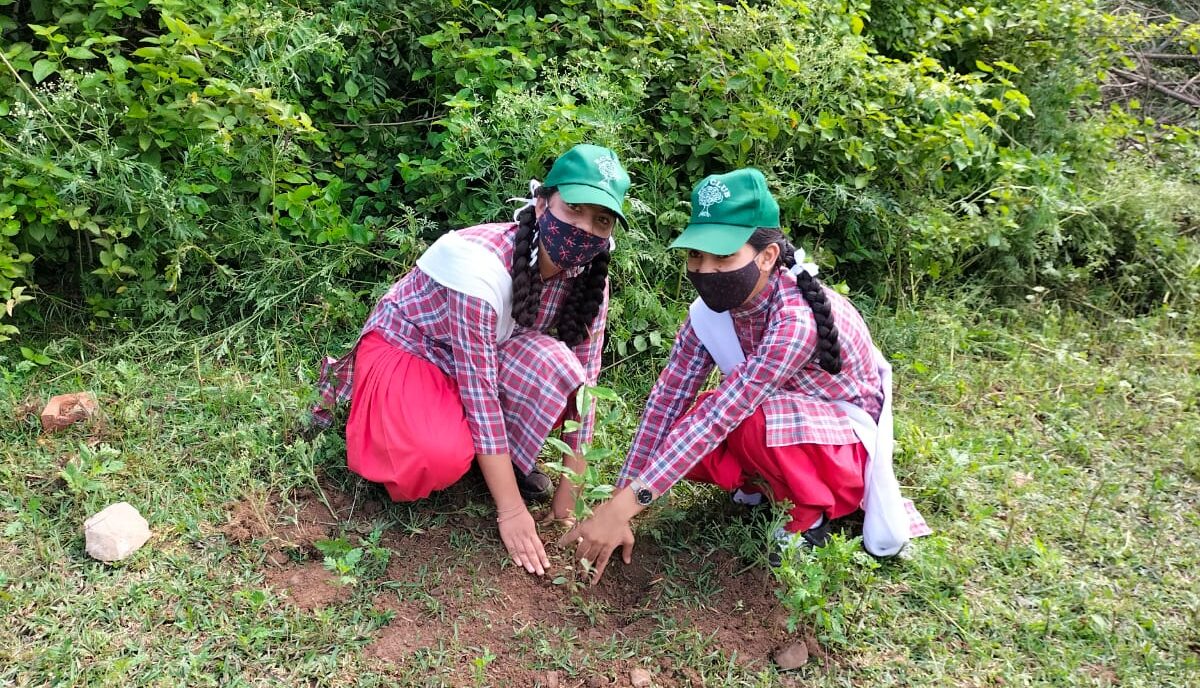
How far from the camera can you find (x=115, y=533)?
241 cm

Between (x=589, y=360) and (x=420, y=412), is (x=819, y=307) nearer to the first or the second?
(x=589, y=360)

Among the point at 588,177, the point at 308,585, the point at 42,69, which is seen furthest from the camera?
the point at 42,69

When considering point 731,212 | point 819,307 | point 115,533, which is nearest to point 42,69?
point 115,533

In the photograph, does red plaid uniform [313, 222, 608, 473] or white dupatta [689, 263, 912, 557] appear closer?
red plaid uniform [313, 222, 608, 473]

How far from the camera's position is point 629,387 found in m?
3.42

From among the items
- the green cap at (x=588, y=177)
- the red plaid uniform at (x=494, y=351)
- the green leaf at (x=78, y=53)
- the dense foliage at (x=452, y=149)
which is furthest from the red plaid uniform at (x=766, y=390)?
the green leaf at (x=78, y=53)

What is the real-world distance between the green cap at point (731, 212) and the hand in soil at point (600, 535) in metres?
0.69

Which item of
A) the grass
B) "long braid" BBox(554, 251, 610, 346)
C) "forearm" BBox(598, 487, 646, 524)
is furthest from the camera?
"long braid" BBox(554, 251, 610, 346)

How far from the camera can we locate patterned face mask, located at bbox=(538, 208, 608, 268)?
7.85 feet

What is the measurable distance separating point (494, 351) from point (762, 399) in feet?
2.34

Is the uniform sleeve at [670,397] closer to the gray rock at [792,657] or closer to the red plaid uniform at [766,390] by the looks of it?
the red plaid uniform at [766,390]

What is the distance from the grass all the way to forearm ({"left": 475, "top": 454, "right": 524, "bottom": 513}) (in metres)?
0.18

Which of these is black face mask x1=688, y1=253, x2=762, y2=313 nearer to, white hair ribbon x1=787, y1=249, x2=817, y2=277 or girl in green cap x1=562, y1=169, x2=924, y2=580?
girl in green cap x1=562, y1=169, x2=924, y2=580

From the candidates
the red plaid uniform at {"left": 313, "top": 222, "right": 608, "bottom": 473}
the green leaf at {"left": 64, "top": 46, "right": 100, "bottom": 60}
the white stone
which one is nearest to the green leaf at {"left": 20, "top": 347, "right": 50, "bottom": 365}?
the white stone
